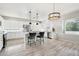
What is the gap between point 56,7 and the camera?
11.1ft

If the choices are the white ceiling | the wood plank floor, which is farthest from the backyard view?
the wood plank floor

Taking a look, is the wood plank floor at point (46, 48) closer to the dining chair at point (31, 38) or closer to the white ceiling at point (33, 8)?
the dining chair at point (31, 38)

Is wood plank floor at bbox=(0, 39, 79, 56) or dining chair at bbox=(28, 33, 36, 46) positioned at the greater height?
dining chair at bbox=(28, 33, 36, 46)

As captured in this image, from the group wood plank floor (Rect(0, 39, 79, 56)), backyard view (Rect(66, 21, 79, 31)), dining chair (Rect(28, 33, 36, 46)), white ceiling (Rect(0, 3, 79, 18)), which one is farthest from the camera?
dining chair (Rect(28, 33, 36, 46))

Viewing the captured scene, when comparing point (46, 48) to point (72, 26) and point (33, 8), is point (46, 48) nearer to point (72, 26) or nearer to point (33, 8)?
point (72, 26)

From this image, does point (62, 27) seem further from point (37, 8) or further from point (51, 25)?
point (37, 8)

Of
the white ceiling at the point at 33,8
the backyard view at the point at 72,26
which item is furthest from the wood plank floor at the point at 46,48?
the white ceiling at the point at 33,8

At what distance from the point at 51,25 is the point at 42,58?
5.21 feet

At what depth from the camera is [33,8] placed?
3436 millimetres

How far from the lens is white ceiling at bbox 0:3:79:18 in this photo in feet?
10.4

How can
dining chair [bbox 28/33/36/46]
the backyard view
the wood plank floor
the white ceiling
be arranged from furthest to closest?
1. dining chair [bbox 28/33/36/46]
2. the backyard view
3. the wood plank floor
4. the white ceiling

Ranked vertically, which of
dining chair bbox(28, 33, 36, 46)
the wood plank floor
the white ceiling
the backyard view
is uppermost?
the white ceiling

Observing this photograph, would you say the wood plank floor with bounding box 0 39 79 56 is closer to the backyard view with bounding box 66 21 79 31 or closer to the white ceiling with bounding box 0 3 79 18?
the backyard view with bounding box 66 21 79 31

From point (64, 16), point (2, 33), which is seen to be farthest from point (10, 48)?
point (64, 16)
